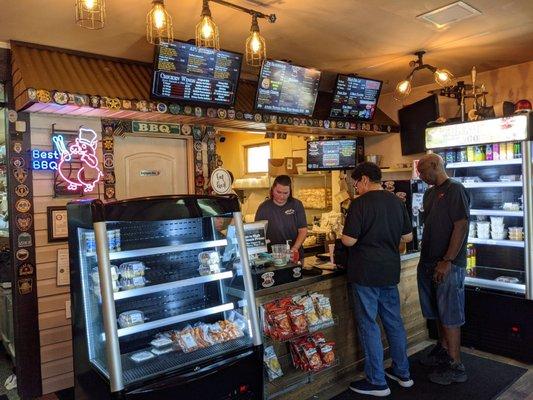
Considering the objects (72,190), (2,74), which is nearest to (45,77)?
(2,74)

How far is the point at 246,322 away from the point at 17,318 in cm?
234

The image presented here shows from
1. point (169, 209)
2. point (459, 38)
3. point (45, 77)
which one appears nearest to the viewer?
point (169, 209)

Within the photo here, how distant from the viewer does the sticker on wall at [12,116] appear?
3764 mm

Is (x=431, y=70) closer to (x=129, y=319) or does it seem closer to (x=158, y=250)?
(x=158, y=250)

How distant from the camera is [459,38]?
14.0 feet

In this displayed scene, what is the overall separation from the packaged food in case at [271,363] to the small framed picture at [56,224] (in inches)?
86.0

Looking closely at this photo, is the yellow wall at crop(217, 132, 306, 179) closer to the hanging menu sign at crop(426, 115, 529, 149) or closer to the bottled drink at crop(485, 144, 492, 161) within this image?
the hanging menu sign at crop(426, 115, 529, 149)

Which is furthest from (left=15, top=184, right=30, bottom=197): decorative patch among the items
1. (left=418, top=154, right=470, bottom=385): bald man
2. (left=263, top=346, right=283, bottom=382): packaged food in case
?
(left=418, top=154, right=470, bottom=385): bald man

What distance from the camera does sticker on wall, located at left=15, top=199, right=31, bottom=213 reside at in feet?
12.4

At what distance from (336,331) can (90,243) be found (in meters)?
2.21

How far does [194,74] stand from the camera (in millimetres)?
3965

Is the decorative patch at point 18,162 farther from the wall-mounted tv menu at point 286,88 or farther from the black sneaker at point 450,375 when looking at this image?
the black sneaker at point 450,375

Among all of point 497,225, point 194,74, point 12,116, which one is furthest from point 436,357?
point 12,116

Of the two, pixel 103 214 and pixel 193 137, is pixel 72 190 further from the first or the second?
pixel 103 214
